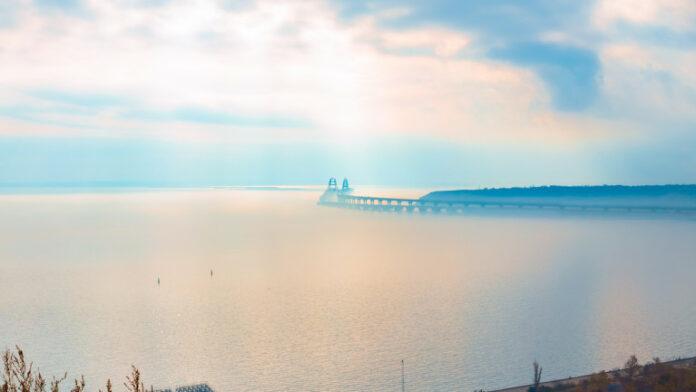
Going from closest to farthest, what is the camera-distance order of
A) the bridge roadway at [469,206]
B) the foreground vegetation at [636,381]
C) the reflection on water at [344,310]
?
the foreground vegetation at [636,381]
the reflection on water at [344,310]
the bridge roadway at [469,206]

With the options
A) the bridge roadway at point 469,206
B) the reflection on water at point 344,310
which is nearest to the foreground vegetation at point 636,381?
the reflection on water at point 344,310

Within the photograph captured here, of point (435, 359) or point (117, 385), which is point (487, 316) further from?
point (117, 385)

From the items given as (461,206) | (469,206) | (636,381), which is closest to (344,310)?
(636,381)

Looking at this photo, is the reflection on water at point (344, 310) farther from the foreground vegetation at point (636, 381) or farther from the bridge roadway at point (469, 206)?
the bridge roadway at point (469, 206)

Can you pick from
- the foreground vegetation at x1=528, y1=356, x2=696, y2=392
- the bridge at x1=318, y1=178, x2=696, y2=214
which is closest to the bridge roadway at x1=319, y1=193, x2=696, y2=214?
the bridge at x1=318, y1=178, x2=696, y2=214

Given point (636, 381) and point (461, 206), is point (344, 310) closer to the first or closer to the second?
point (636, 381)

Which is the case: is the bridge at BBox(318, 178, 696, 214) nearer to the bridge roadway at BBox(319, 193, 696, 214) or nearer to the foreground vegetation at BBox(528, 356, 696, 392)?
the bridge roadway at BBox(319, 193, 696, 214)
